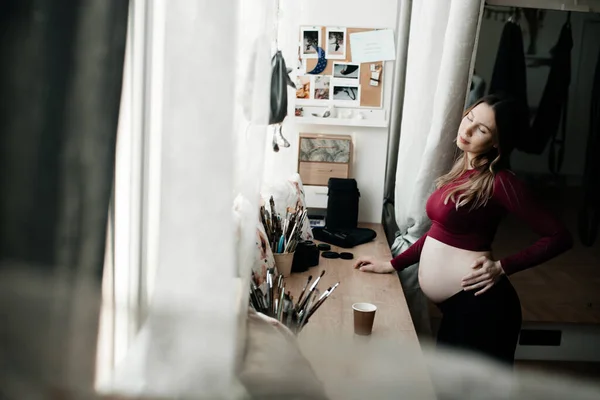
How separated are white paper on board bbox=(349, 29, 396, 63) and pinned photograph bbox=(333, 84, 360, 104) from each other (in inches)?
4.8

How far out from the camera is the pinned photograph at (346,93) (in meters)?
2.52

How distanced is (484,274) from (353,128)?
106 centimetres

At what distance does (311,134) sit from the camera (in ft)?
8.41

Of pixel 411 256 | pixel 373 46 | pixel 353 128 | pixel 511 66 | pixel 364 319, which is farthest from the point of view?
pixel 353 128

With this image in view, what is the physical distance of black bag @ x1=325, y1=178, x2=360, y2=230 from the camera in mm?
2463

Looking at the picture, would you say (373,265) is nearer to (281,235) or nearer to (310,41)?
(281,235)

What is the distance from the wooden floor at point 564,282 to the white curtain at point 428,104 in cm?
45

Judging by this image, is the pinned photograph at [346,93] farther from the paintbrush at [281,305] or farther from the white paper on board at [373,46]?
the paintbrush at [281,305]

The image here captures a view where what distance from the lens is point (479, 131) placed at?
177 cm

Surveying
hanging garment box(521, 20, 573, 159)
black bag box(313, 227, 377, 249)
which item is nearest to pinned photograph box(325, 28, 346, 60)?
black bag box(313, 227, 377, 249)

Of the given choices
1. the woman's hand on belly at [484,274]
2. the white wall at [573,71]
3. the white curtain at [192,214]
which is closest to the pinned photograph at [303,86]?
the white wall at [573,71]

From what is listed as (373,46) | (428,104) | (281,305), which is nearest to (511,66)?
(428,104)

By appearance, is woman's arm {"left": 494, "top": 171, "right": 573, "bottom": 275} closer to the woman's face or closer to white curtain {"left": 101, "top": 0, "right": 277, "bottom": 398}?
the woman's face

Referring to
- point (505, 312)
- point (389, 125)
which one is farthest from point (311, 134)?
point (505, 312)
